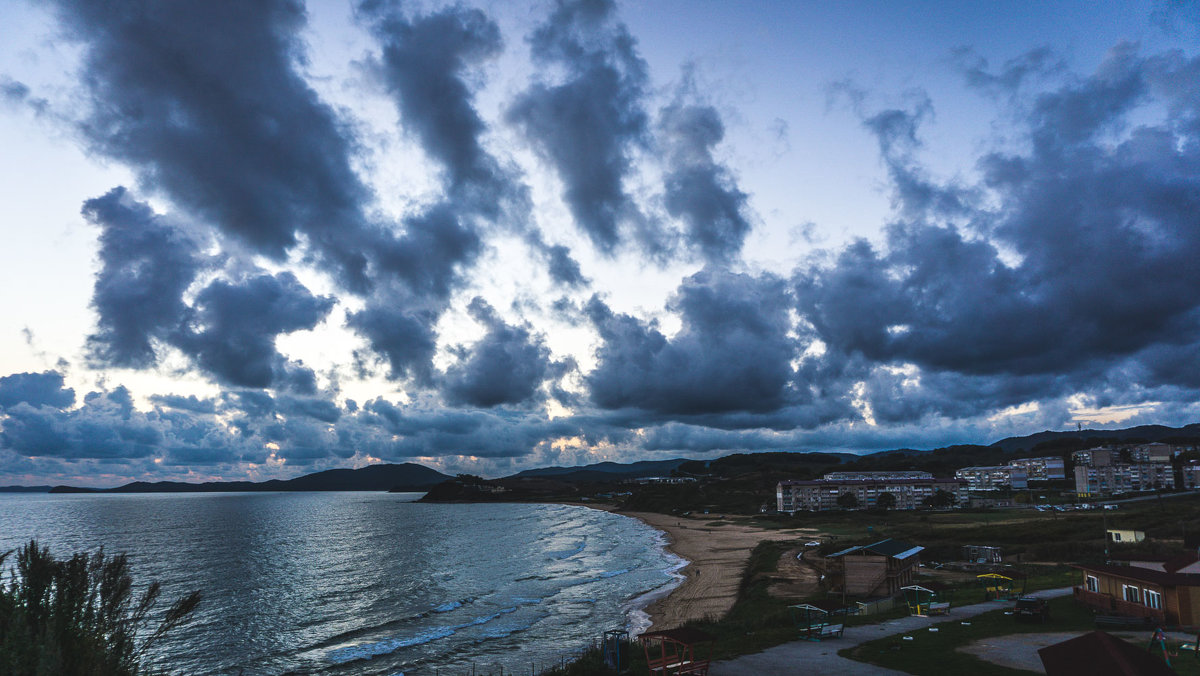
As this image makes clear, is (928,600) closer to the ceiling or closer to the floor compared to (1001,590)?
closer to the floor

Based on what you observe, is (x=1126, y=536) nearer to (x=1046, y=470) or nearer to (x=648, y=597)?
(x=648, y=597)

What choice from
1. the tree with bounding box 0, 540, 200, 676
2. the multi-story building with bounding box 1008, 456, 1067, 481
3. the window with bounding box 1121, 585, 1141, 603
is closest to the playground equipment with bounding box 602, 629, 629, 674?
the tree with bounding box 0, 540, 200, 676

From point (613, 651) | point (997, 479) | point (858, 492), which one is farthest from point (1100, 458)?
point (613, 651)

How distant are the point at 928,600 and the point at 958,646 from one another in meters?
14.3

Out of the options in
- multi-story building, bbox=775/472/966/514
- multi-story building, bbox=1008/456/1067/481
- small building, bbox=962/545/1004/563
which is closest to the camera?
small building, bbox=962/545/1004/563

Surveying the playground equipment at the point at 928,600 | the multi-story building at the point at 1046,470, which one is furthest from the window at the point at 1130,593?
the multi-story building at the point at 1046,470

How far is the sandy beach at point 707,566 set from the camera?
146 ft

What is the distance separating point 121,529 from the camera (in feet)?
401

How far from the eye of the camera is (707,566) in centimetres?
7019

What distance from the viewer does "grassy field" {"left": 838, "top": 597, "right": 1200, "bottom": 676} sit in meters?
19.4

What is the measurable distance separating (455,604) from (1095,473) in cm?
18068

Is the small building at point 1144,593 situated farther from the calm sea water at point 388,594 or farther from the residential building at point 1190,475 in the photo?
the residential building at point 1190,475

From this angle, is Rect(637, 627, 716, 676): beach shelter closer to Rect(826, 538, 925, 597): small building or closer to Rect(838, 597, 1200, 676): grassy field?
Rect(838, 597, 1200, 676): grassy field

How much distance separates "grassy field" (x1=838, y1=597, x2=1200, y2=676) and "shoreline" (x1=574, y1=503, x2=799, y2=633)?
15.5 metres
